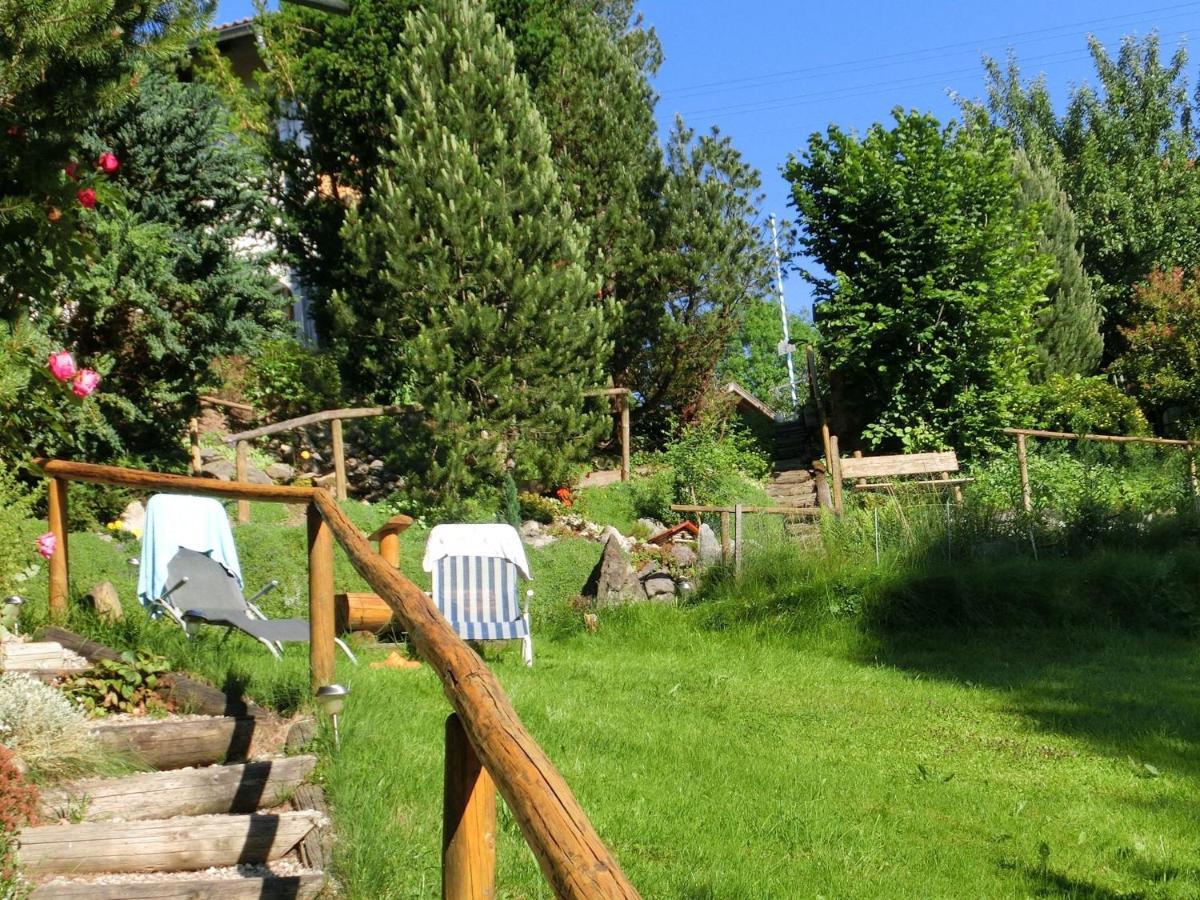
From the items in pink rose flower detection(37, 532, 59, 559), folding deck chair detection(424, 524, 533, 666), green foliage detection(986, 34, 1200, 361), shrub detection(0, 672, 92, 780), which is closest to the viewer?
shrub detection(0, 672, 92, 780)

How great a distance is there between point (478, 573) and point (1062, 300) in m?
18.5

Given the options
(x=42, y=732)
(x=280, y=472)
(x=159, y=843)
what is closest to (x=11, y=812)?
(x=159, y=843)

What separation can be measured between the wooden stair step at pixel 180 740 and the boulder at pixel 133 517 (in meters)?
6.90

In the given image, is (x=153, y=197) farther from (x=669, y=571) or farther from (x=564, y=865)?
(x=564, y=865)

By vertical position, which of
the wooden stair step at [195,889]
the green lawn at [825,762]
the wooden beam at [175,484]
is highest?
the wooden beam at [175,484]

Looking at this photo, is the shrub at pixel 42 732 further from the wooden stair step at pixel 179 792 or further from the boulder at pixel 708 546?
the boulder at pixel 708 546

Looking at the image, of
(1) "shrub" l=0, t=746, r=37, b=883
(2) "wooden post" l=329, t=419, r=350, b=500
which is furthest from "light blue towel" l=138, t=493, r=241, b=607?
(2) "wooden post" l=329, t=419, r=350, b=500

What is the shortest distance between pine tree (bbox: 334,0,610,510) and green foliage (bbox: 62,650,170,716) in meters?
8.59

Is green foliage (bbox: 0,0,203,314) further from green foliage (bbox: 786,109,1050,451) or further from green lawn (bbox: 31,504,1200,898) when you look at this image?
green foliage (bbox: 786,109,1050,451)

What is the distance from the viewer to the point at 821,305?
65.1ft

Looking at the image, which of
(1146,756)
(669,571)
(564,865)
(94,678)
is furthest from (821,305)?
(564,865)

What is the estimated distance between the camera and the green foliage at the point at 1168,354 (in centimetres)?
2422

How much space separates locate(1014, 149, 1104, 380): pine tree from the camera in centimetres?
2480

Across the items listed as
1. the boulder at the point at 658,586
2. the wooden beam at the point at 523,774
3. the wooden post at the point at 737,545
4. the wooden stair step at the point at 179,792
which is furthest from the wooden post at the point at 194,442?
the wooden beam at the point at 523,774
